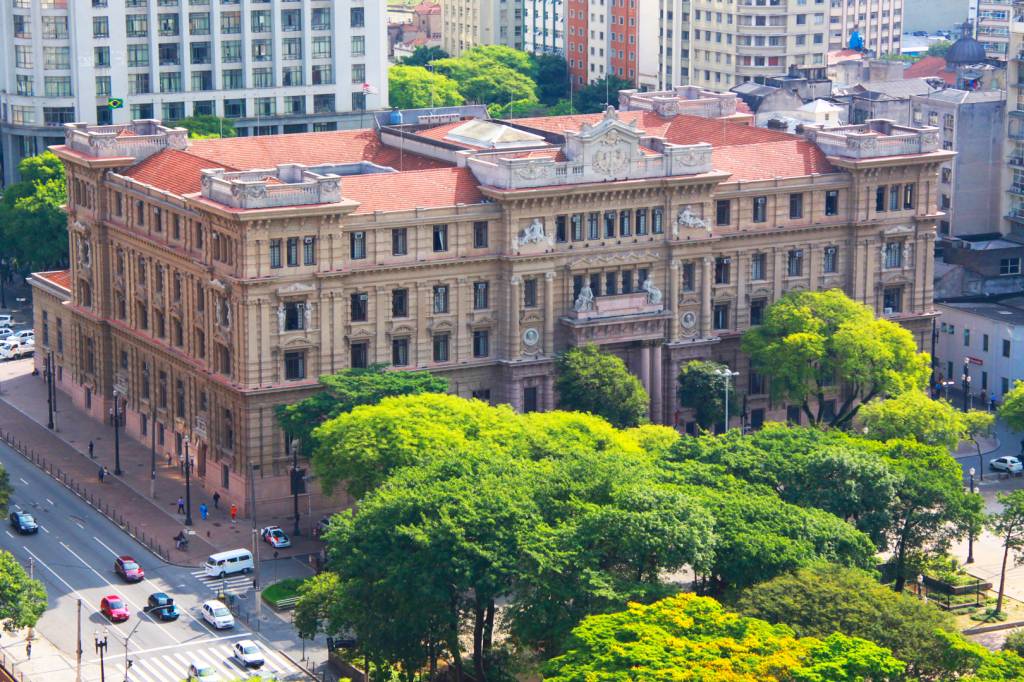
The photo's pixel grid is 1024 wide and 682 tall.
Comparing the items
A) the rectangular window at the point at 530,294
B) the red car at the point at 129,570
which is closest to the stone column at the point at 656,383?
the rectangular window at the point at 530,294

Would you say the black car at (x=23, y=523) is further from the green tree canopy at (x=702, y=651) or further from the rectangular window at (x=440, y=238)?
the green tree canopy at (x=702, y=651)

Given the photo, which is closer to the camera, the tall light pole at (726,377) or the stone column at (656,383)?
the tall light pole at (726,377)

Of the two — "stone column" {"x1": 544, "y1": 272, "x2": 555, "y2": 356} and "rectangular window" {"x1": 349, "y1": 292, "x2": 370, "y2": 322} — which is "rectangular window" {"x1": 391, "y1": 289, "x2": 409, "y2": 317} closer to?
"rectangular window" {"x1": 349, "y1": 292, "x2": 370, "y2": 322}

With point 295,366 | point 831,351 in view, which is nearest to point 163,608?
point 295,366

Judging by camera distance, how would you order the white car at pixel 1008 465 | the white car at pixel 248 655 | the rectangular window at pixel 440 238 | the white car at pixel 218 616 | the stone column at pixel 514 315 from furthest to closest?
the white car at pixel 1008 465
the stone column at pixel 514 315
the rectangular window at pixel 440 238
the white car at pixel 218 616
the white car at pixel 248 655

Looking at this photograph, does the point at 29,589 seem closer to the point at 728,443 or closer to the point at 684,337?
the point at 728,443

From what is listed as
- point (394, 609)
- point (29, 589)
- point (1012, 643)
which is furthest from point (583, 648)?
point (29, 589)

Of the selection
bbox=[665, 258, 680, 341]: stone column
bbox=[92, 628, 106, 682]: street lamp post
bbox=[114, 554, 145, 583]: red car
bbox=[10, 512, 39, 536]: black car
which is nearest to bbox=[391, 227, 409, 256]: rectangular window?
bbox=[665, 258, 680, 341]: stone column
